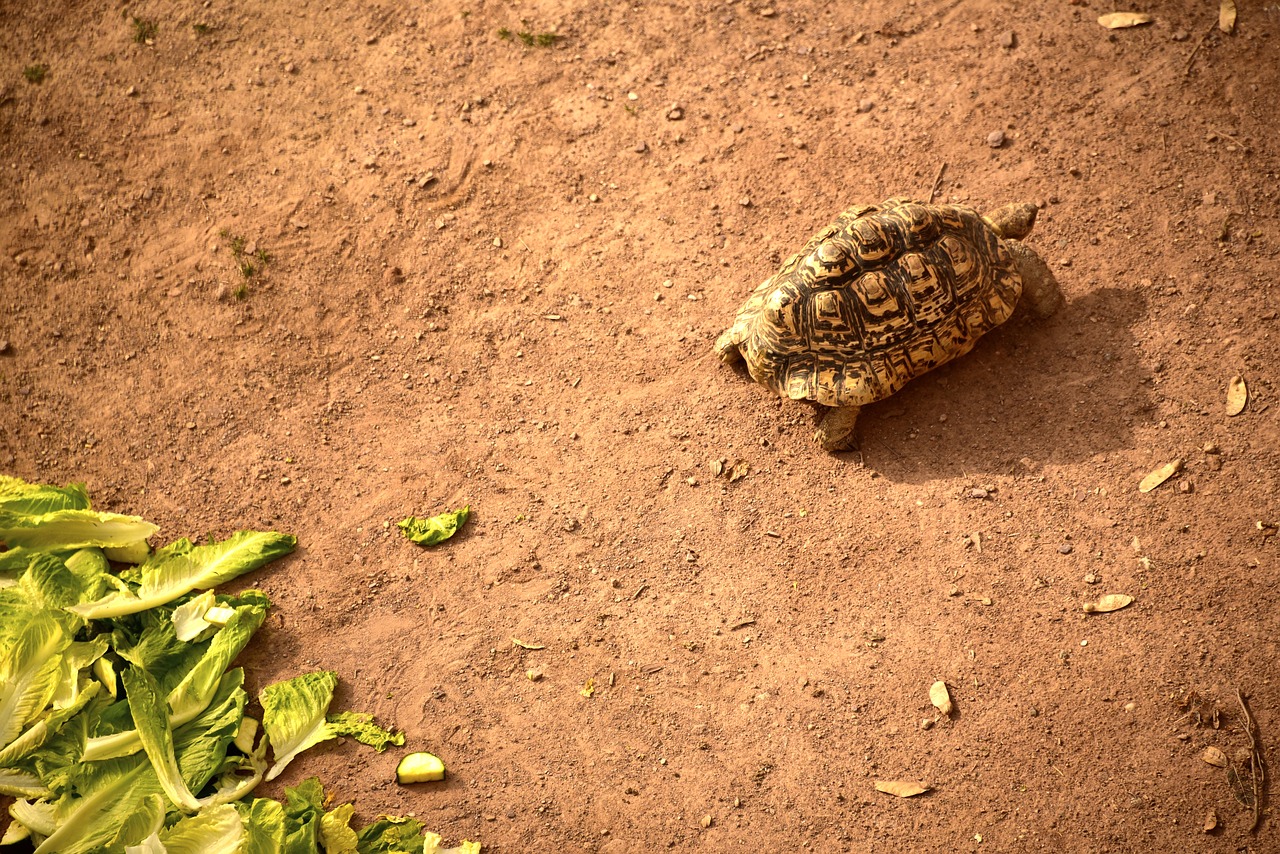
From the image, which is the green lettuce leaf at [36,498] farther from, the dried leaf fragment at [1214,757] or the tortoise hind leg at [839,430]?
the dried leaf fragment at [1214,757]

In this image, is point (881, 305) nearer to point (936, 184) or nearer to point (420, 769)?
point (936, 184)

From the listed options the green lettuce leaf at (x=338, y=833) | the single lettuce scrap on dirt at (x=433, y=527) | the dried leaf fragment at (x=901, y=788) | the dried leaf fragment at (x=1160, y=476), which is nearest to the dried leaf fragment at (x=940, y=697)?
the dried leaf fragment at (x=901, y=788)

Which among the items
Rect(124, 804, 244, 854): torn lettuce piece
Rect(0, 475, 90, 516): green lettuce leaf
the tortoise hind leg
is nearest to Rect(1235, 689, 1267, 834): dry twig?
the tortoise hind leg

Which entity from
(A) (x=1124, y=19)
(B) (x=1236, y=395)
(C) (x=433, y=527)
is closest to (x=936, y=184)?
(A) (x=1124, y=19)

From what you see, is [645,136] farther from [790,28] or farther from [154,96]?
[154,96]

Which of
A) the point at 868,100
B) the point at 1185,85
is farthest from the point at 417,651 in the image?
the point at 1185,85
